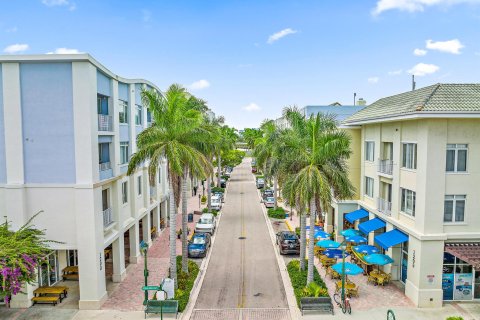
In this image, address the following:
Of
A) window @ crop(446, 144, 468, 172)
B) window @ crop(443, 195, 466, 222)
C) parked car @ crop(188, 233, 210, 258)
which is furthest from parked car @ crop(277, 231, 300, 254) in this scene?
window @ crop(446, 144, 468, 172)

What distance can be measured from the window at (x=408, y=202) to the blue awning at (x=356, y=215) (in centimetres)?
556

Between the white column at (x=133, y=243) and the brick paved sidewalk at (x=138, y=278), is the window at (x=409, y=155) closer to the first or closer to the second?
the brick paved sidewalk at (x=138, y=278)

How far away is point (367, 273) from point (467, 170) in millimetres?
8870

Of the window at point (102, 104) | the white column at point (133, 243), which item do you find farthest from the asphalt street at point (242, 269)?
the window at point (102, 104)

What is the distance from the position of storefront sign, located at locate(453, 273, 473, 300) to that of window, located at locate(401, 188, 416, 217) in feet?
13.3

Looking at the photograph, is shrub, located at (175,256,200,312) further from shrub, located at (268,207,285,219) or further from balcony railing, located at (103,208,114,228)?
shrub, located at (268,207,285,219)

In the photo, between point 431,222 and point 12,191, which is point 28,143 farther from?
point 431,222

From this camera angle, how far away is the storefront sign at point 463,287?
2017cm

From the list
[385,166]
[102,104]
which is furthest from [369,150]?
[102,104]

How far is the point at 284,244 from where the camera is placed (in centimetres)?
2828

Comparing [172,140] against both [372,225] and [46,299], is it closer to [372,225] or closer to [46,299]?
[46,299]

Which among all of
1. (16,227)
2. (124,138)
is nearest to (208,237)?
(124,138)

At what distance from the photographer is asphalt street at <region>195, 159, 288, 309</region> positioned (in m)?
20.5

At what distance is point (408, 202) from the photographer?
21641mm
